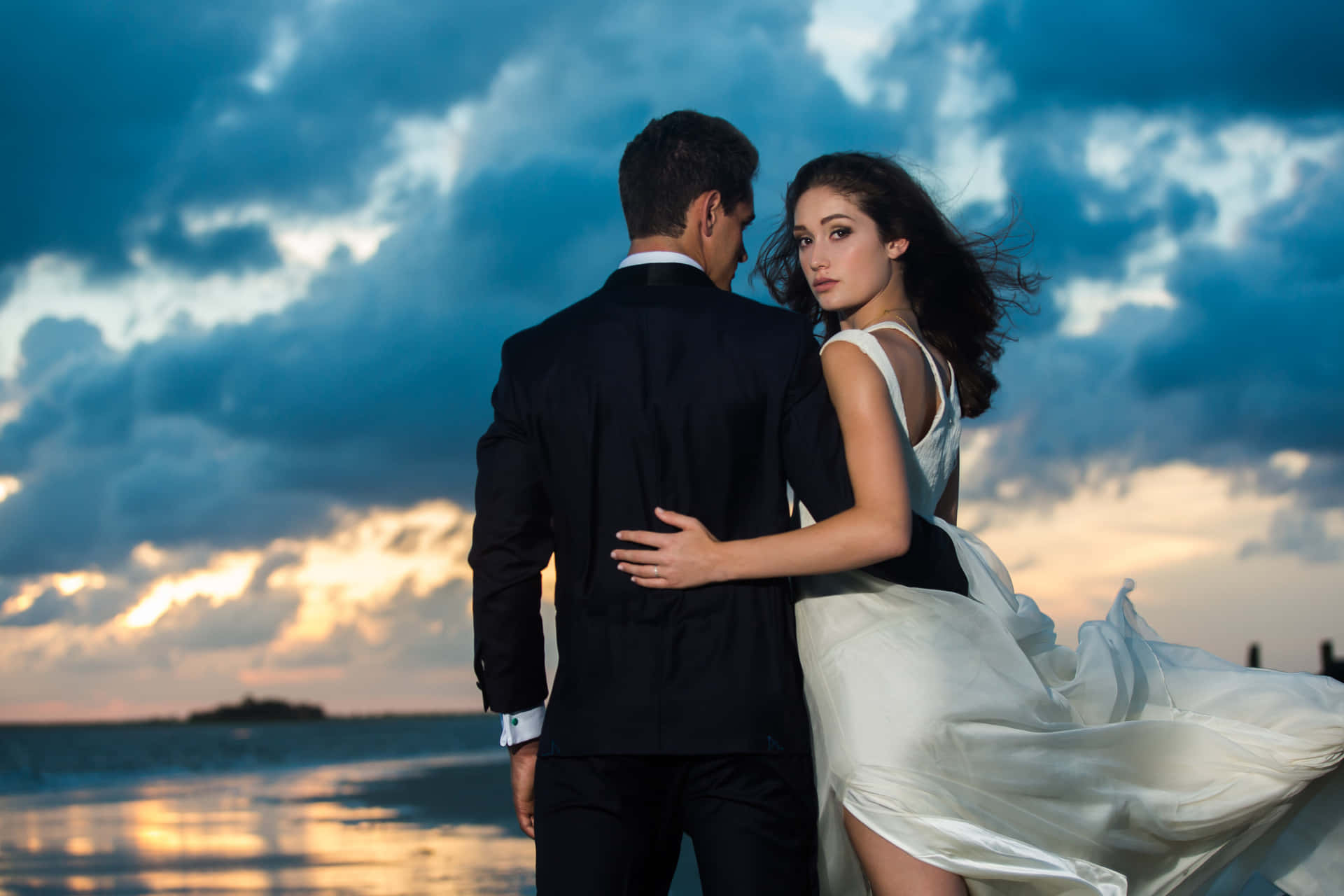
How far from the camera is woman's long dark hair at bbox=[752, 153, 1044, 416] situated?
3311 millimetres

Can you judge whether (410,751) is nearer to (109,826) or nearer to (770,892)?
(109,826)

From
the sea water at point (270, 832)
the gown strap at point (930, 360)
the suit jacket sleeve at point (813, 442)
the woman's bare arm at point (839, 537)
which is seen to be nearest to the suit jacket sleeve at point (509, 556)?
the woman's bare arm at point (839, 537)

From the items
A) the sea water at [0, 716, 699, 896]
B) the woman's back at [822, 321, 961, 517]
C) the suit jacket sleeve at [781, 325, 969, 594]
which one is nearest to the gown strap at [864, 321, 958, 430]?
the woman's back at [822, 321, 961, 517]

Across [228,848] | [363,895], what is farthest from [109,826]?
[363,895]

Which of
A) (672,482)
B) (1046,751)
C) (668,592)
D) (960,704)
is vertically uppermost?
(672,482)

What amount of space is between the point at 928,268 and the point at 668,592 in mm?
1494

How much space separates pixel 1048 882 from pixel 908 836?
36cm

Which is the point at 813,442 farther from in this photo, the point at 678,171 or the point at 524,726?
the point at 524,726

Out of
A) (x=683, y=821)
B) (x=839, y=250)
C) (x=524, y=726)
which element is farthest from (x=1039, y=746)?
(x=839, y=250)

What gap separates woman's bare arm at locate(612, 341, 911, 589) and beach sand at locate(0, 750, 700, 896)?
5200mm

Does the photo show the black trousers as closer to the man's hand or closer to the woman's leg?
the woman's leg

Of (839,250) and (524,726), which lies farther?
(839,250)

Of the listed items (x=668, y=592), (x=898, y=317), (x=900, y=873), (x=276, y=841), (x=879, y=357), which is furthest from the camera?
(x=276, y=841)

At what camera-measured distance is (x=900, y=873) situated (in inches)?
105
